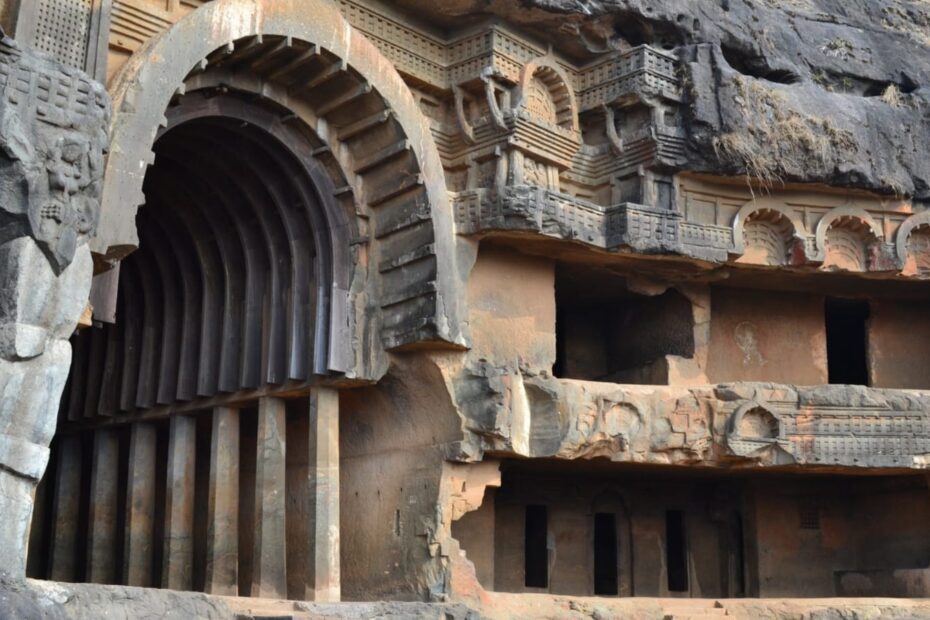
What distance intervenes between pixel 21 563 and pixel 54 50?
401cm

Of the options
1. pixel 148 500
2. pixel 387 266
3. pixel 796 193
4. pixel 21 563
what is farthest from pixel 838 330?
pixel 21 563

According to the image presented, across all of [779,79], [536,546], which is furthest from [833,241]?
[536,546]

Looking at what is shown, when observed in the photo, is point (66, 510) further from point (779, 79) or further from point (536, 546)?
point (779, 79)

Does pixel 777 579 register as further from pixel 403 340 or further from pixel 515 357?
pixel 403 340

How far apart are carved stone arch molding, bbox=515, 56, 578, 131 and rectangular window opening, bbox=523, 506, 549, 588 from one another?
5225 millimetres

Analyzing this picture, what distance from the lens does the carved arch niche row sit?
15.1 m

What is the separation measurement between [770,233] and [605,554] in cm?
519

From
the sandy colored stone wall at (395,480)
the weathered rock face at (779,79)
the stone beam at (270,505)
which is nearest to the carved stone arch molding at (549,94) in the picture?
the weathered rock face at (779,79)

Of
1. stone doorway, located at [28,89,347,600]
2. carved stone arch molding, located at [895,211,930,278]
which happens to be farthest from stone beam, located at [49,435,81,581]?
carved stone arch molding, located at [895,211,930,278]

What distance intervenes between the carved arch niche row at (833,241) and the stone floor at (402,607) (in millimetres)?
4166

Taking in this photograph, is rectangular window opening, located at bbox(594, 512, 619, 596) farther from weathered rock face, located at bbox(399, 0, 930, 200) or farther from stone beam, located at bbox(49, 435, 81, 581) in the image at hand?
stone beam, located at bbox(49, 435, 81, 581)

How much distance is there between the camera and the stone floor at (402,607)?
849cm

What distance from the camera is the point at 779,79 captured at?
15961mm

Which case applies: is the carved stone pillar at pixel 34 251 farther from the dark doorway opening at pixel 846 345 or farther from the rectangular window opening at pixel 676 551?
the dark doorway opening at pixel 846 345
